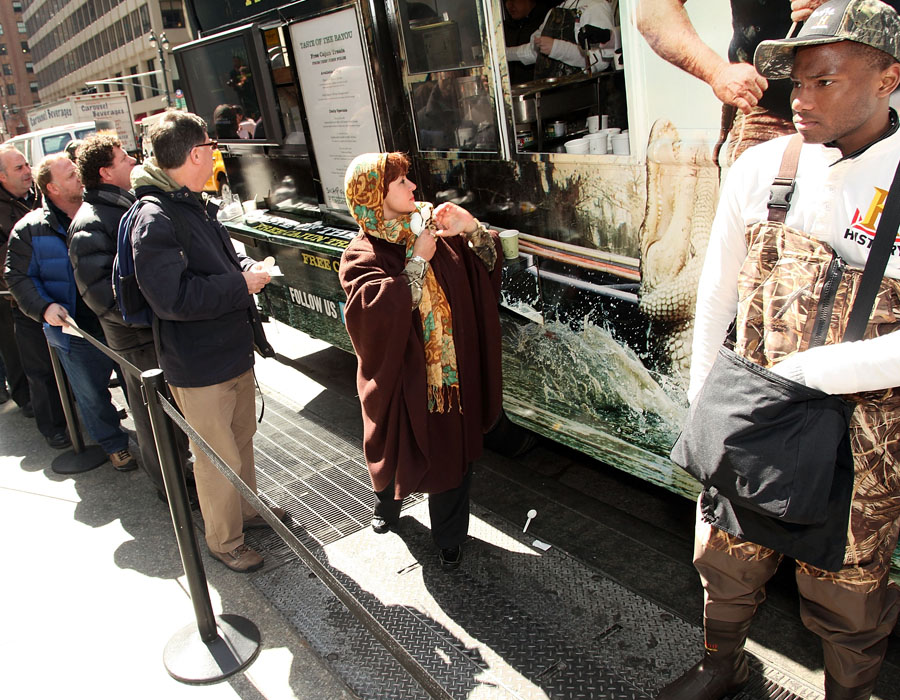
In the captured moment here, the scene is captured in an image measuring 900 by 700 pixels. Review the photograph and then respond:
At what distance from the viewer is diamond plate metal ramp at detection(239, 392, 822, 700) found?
253 centimetres

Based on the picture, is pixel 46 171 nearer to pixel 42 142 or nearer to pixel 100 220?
pixel 100 220

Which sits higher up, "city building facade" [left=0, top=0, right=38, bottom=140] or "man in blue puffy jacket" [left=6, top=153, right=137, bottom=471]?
"city building facade" [left=0, top=0, right=38, bottom=140]

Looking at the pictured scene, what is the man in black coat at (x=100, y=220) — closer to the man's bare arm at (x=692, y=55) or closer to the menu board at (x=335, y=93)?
the menu board at (x=335, y=93)

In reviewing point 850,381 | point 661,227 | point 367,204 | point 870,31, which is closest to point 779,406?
point 850,381

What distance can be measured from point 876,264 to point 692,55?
1049mm

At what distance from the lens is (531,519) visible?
11.5 ft

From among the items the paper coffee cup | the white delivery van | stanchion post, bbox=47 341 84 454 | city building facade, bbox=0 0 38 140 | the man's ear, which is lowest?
stanchion post, bbox=47 341 84 454

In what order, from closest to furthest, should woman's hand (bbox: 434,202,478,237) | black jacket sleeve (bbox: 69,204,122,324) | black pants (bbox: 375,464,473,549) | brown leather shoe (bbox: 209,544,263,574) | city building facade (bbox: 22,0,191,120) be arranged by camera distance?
1. woman's hand (bbox: 434,202,478,237)
2. black pants (bbox: 375,464,473,549)
3. brown leather shoe (bbox: 209,544,263,574)
4. black jacket sleeve (bbox: 69,204,122,324)
5. city building facade (bbox: 22,0,191,120)

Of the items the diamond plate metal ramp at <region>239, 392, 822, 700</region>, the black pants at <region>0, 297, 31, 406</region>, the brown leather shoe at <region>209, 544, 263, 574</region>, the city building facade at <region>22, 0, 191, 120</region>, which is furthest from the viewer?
the city building facade at <region>22, 0, 191, 120</region>

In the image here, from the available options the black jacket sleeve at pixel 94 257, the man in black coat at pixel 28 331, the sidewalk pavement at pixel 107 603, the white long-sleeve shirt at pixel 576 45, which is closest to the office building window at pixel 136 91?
the man in black coat at pixel 28 331

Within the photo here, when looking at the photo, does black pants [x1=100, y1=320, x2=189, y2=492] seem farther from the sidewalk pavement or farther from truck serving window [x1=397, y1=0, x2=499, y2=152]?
truck serving window [x1=397, y1=0, x2=499, y2=152]

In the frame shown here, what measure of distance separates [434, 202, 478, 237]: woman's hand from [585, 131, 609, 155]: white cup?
561 millimetres

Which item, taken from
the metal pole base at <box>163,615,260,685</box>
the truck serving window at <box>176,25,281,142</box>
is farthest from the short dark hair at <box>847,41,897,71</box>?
the truck serving window at <box>176,25,281,142</box>

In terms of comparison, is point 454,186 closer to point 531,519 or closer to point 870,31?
point 531,519
